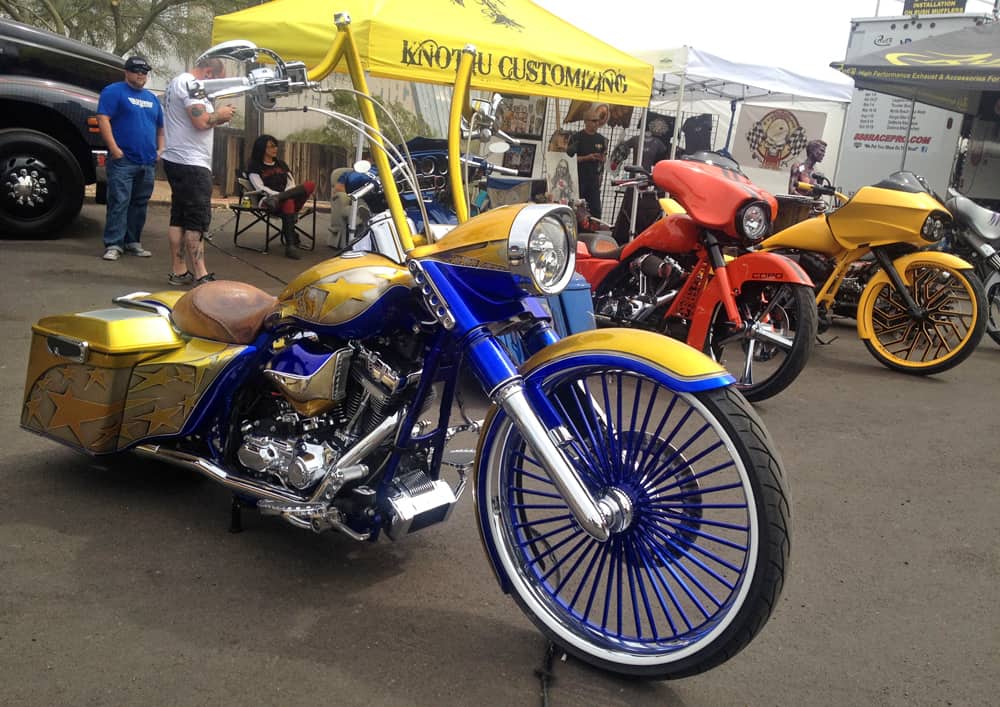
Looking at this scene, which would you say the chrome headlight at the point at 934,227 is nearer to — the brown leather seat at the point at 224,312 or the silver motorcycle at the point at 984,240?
A: the silver motorcycle at the point at 984,240

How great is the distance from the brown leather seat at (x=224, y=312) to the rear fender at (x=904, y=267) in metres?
4.84

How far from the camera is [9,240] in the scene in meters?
8.36

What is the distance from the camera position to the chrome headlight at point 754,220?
5164mm

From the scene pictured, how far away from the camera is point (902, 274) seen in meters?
6.45

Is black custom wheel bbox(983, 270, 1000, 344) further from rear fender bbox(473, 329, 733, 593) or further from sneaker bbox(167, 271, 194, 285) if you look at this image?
sneaker bbox(167, 271, 194, 285)

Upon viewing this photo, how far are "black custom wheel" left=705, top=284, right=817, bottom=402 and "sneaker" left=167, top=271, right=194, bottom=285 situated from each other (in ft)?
14.3

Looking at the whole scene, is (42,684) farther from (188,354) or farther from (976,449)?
(976,449)

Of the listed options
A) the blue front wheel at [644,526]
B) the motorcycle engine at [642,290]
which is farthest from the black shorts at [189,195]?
the blue front wheel at [644,526]

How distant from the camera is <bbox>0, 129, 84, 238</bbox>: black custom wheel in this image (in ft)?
26.7

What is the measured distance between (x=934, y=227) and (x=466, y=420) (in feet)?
15.5

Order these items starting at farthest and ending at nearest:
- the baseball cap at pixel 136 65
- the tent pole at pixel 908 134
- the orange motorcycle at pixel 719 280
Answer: the tent pole at pixel 908 134 → the baseball cap at pixel 136 65 → the orange motorcycle at pixel 719 280

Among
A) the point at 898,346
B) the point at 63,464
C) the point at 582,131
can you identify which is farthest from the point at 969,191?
the point at 63,464

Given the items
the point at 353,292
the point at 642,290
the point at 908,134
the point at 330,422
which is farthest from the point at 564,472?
the point at 908,134

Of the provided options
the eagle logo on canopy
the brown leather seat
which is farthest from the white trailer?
the brown leather seat
